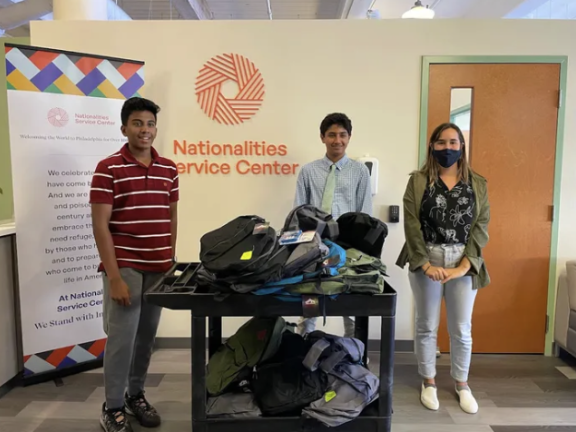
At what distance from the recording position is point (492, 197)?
10.1 feet

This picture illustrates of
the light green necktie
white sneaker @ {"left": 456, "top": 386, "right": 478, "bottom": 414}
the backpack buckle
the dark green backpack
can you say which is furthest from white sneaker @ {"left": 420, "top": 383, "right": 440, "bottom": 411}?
the backpack buckle

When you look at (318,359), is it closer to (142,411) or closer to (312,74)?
(142,411)

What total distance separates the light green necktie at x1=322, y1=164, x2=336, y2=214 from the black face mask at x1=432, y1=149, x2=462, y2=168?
0.60 meters

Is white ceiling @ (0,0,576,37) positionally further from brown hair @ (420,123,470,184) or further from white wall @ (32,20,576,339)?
brown hair @ (420,123,470,184)

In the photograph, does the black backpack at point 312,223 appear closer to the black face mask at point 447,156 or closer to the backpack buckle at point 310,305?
the backpack buckle at point 310,305

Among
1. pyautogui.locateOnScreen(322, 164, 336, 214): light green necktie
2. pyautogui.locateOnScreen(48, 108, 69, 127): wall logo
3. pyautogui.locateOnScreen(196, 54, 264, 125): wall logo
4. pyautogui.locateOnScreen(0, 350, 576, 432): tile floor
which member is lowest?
pyautogui.locateOnScreen(0, 350, 576, 432): tile floor

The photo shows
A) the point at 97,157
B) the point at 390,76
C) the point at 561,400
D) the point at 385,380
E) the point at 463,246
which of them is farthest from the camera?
the point at 390,76

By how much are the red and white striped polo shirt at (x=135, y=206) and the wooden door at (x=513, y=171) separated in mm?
2014

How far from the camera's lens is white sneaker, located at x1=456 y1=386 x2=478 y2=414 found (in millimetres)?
2402

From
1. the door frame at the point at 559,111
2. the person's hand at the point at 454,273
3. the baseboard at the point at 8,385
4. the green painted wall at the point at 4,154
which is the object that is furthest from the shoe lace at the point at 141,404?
the door frame at the point at 559,111

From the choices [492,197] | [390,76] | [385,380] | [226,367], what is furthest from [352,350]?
[390,76]

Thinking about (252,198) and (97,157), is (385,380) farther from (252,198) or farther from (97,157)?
(97,157)

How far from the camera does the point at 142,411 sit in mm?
2260

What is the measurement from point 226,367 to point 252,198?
151cm
